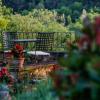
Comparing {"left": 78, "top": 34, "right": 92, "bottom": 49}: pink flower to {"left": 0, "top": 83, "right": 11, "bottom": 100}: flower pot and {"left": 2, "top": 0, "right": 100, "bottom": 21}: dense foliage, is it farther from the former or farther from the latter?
{"left": 2, "top": 0, "right": 100, "bottom": 21}: dense foliage

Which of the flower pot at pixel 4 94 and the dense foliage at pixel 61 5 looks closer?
the flower pot at pixel 4 94

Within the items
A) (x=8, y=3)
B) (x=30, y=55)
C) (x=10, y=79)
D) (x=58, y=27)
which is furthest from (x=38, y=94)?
(x=8, y=3)

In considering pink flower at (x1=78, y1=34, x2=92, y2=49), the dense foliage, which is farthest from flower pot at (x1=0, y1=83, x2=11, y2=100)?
the dense foliage

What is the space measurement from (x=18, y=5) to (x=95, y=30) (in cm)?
3712

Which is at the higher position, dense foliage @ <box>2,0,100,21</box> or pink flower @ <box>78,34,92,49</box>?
pink flower @ <box>78,34,92,49</box>

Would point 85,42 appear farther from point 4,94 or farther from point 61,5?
point 61,5

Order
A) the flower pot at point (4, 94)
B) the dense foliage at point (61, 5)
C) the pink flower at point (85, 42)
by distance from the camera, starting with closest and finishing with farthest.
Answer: the pink flower at point (85, 42) → the flower pot at point (4, 94) → the dense foliage at point (61, 5)

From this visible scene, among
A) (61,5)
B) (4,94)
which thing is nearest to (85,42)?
(4,94)

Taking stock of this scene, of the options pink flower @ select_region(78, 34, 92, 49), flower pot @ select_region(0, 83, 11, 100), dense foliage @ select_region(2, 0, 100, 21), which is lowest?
dense foliage @ select_region(2, 0, 100, 21)

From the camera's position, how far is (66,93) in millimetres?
1803

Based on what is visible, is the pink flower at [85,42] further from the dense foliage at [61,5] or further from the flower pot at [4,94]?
the dense foliage at [61,5]

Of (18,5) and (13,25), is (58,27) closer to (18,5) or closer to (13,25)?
(13,25)

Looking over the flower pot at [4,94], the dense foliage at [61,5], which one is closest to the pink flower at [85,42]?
the flower pot at [4,94]

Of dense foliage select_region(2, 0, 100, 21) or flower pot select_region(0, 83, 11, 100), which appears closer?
flower pot select_region(0, 83, 11, 100)
